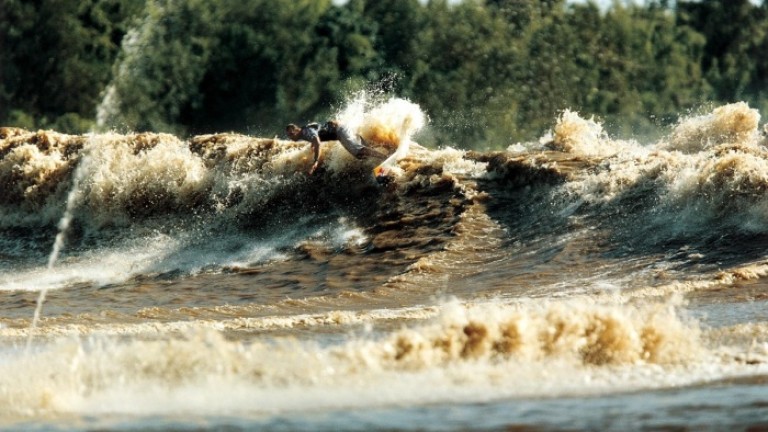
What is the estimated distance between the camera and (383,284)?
17.1 meters

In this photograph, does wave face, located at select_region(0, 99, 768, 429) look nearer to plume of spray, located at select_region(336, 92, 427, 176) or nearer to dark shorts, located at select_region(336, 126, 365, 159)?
plume of spray, located at select_region(336, 92, 427, 176)

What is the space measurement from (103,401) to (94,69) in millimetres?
44858

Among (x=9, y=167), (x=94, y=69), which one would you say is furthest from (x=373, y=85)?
(x=9, y=167)

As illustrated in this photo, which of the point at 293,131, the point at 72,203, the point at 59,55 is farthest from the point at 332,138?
the point at 59,55

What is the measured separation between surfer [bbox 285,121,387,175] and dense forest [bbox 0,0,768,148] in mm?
23747

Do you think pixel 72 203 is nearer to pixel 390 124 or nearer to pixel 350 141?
pixel 350 141

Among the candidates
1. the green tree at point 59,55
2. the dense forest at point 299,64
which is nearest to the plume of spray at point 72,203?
the dense forest at point 299,64

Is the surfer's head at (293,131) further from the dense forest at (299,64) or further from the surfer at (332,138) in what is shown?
the dense forest at (299,64)

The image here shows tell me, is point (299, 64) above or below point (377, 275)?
above

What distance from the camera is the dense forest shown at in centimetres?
4816

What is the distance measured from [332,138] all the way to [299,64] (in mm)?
28772

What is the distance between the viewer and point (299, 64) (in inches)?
1961

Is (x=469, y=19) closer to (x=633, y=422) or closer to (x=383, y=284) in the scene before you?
(x=383, y=284)

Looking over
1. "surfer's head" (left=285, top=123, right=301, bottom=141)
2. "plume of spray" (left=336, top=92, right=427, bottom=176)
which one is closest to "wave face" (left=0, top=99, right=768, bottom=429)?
"plume of spray" (left=336, top=92, right=427, bottom=176)
